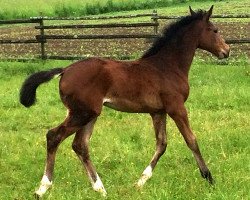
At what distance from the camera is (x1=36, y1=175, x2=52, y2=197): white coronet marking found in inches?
236

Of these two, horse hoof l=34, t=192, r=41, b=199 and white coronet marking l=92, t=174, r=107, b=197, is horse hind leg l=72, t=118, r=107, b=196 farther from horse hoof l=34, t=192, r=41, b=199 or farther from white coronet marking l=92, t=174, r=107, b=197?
horse hoof l=34, t=192, r=41, b=199

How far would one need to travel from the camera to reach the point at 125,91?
6.26 m

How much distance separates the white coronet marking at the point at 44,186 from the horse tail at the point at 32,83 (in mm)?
945

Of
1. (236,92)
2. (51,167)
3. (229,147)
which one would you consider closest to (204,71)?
(236,92)

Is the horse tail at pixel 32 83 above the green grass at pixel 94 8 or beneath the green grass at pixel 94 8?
above

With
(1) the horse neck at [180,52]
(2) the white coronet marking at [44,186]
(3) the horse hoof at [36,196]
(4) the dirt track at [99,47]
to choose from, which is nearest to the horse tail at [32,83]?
(2) the white coronet marking at [44,186]

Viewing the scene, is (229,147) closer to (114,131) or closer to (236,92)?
(114,131)

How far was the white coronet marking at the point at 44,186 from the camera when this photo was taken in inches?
236

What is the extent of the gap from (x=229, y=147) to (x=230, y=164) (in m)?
0.91

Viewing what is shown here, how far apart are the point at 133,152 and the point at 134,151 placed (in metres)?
0.10

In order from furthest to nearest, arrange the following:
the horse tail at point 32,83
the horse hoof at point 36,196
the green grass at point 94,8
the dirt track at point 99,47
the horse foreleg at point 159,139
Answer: the green grass at point 94,8
the dirt track at point 99,47
the horse foreleg at point 159,139
the horse tail at point 32,83
the horse hoof at point 36,196

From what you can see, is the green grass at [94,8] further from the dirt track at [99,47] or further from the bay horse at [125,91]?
the bay horse at [125,91]

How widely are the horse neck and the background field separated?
1.25 metres

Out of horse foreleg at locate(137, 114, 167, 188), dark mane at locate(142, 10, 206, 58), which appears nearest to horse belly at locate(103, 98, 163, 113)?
horse foreleg at locate(137, 114, 167, 188)
